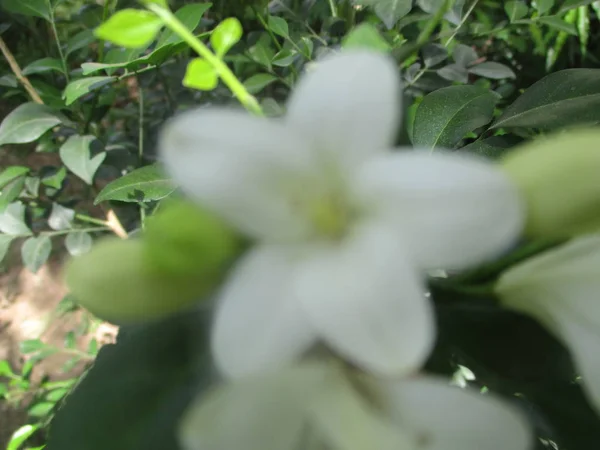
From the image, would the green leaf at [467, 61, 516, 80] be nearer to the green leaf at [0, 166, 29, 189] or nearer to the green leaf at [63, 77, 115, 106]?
the green leaf at [63, 77, 115, 106]

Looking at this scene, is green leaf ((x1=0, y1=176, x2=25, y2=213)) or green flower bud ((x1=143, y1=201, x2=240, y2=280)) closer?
green flower bud ((x1=143, y1=201, x2=240, y2=280))

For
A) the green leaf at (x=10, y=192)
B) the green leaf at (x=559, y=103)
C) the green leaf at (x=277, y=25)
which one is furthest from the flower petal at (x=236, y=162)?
the green leaf at (x=10, y=192)

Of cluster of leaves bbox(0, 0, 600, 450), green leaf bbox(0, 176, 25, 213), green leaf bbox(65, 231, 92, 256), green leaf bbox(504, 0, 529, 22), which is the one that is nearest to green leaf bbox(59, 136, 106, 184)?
cluster of leaves bbox(0, 0, 600, 450)

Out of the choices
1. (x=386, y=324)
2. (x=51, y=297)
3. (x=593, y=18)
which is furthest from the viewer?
(x=51, y=297)

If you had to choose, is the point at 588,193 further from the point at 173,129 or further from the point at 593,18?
the point at 593,18

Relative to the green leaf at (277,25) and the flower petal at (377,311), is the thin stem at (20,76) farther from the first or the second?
the flower petal at (377,311)

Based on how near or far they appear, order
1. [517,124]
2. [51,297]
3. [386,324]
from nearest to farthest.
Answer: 1. [386,324]
2. [517,124]
3. [51,297]

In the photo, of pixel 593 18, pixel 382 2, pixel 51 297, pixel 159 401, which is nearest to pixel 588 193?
pixel 159 401

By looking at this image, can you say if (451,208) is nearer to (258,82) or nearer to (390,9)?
(390,9)
